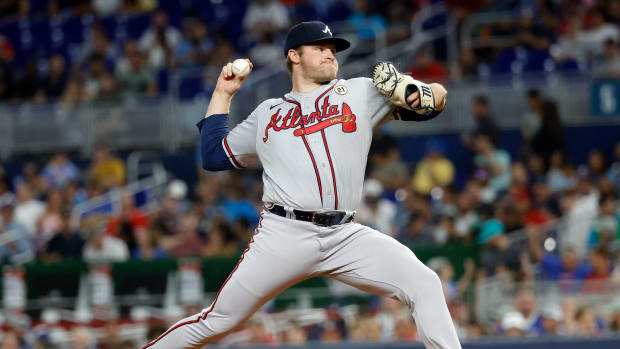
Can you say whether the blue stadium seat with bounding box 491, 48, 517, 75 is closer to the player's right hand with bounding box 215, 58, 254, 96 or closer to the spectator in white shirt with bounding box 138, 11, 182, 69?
the spectator in white shirt with bounding box 138, 11, 182, 69

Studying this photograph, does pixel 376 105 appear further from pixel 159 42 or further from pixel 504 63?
pixel 159 42

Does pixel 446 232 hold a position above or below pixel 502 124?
below

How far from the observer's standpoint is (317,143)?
5.14 m

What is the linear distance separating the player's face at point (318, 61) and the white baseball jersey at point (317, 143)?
68 mm

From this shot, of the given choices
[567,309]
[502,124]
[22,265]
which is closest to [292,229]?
[567,309]

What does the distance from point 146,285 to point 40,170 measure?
480 centimetres

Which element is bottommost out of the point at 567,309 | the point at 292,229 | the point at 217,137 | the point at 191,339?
the point at 567,309

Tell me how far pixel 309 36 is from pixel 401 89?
1.87 ft

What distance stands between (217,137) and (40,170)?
976 centimetres

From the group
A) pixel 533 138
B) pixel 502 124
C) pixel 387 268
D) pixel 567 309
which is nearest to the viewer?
A: pixel 387 268

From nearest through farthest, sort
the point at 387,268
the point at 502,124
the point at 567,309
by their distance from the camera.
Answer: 1. the point at 387,268
2. the point at 567,309
3. the point at 502,124

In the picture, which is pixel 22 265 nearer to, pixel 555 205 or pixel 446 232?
pixel 446 232

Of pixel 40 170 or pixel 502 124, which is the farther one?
pixel 40 170

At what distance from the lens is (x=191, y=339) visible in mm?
5266
